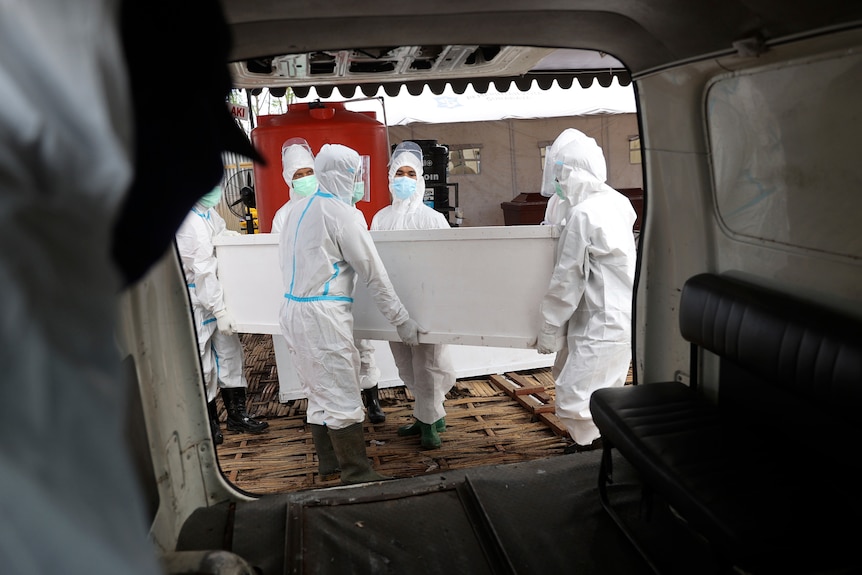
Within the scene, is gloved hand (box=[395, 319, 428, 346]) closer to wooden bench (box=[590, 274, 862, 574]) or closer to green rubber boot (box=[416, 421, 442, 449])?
green rubber boot (box=[416, 421, 442, 449])

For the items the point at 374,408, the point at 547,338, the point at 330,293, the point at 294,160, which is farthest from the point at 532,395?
the point at 294,160

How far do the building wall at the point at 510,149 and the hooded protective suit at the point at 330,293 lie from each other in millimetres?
8485

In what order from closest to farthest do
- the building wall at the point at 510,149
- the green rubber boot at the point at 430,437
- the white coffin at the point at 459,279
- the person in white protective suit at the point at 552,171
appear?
the white coffin at the point at 459,279
the person in white protective suit at the point at 552,171
the green rubber boot at the point at 430,437
the building wall at the point at 510,149

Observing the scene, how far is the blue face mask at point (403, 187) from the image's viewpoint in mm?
5676

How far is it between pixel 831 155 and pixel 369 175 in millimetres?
4747

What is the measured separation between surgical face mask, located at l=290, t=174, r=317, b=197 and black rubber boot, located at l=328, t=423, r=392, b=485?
2.33 meters

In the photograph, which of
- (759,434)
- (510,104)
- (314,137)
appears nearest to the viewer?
(759,434)

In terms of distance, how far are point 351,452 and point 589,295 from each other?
72.5 inches

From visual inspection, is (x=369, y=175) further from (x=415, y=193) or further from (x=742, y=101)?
(x=742, y=101)

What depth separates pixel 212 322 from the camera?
5.10 m

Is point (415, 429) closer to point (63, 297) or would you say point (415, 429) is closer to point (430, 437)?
point (430, 437)

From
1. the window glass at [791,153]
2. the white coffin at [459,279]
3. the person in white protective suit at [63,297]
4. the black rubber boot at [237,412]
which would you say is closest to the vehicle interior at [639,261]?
the window glass at [791,153]

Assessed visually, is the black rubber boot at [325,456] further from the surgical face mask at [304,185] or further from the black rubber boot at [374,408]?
the surgical face mask at [304,185]

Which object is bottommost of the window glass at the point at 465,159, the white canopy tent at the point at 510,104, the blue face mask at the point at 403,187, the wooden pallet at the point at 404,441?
the wooden pallet at the point at 404,441
